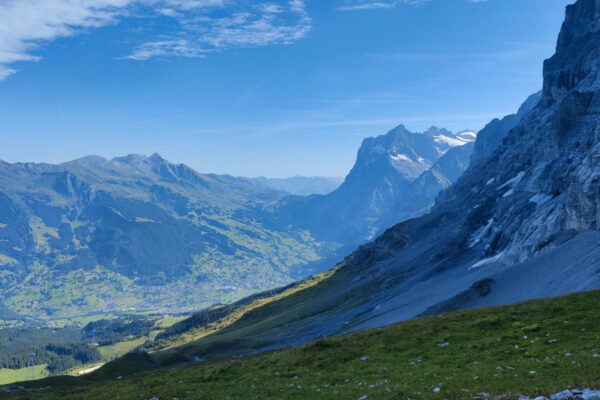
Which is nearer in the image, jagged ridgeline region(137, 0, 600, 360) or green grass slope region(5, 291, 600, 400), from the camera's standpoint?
green grass slope region(5, 291, 600, 400)

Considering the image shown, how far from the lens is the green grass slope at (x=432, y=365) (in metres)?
23.1

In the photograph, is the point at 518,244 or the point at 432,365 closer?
the point at 432,365

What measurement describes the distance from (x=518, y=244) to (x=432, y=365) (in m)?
75.6

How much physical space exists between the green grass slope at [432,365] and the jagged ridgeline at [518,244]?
3022 centimetres

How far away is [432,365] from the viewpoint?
29016mm

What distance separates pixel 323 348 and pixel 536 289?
47.8 m

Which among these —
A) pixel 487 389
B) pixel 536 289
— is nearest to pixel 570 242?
pixel 536 289

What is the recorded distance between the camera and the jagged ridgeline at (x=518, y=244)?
75500mm

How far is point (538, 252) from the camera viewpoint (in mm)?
82938

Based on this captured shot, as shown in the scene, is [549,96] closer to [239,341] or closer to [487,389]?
[239,341]

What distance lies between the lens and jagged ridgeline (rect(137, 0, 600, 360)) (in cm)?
7550

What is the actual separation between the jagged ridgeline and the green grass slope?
3022 centimetres

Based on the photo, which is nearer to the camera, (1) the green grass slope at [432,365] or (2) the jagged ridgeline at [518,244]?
(1) the green grass slope at [432,365]

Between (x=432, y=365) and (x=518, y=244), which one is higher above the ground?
(x=432, y=365)
